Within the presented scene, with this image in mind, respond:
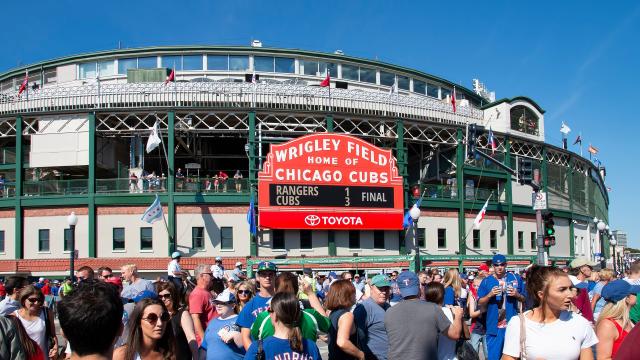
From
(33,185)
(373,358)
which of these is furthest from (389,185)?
(373,358)

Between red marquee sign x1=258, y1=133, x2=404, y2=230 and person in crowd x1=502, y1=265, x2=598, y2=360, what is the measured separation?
29983 millimetres

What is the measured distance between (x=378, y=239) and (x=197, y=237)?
10463mm

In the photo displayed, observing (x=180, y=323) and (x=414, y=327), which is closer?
(x=414, y=327)

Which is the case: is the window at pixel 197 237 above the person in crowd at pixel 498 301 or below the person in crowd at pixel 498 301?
above

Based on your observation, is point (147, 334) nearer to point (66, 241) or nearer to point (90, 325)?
point (90, 325)

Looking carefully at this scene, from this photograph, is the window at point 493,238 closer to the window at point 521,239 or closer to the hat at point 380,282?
the window at point 521,239

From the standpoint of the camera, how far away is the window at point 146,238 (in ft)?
118

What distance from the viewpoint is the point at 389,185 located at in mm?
37750

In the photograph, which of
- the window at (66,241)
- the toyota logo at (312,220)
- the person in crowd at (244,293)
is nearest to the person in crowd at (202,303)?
the person in crowd at (244,293)

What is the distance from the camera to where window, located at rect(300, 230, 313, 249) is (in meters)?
37.2

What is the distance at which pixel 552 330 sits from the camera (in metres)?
5.32

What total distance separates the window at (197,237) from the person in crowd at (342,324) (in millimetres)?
29211

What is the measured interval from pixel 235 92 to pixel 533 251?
23257 millimetres

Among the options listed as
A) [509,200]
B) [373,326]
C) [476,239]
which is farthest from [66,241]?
[373,326]
